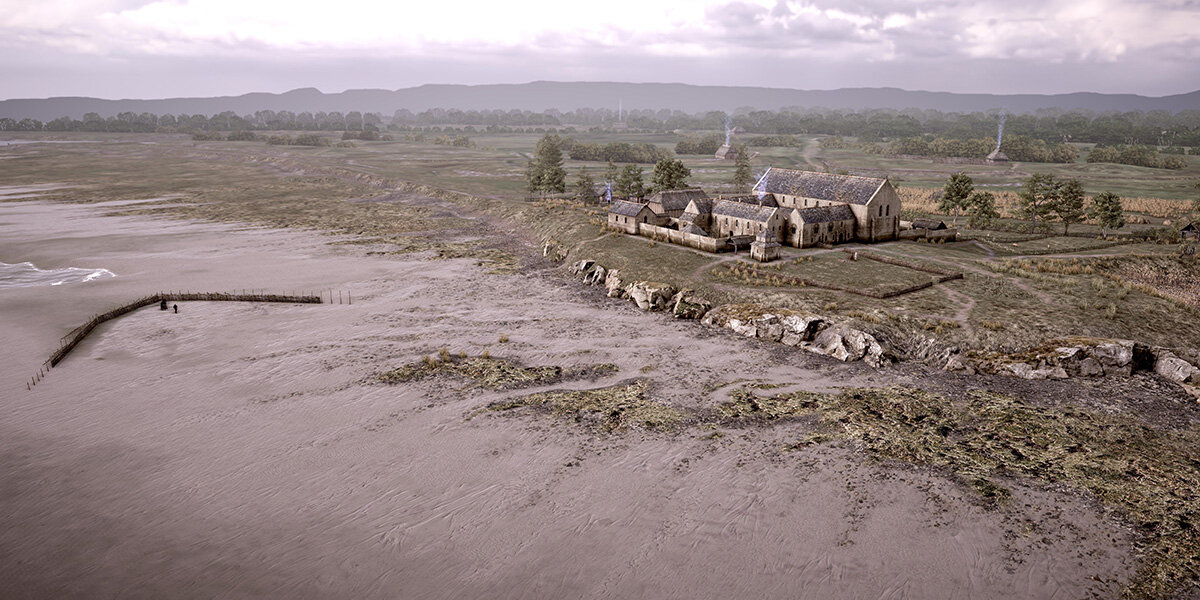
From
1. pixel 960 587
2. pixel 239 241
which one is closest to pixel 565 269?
pixel 239 241

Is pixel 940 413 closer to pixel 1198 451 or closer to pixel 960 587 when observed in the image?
pixel 1198 451

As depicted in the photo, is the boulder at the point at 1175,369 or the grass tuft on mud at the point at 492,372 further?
the grass tuft on mud at the point at 492,372

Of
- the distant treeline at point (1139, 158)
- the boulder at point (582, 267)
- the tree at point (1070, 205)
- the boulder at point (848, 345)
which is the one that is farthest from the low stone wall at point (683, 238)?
the distant treeline at point (1139, 158)

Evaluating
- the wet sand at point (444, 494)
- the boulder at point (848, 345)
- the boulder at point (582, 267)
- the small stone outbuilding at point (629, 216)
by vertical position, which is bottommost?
the wet sand at point (444, 494)

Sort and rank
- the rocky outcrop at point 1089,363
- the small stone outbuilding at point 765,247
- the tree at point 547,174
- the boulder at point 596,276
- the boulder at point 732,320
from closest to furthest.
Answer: the rocky outcrop at point 1089,363
the boulder at point 732,320
the small stone outbuilding at point 765,247
the boulder at point 596,276
the tree at point 547,174

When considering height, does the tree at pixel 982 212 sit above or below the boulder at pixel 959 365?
above

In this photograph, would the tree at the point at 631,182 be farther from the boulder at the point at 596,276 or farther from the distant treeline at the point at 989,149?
the distant treeline at the point at 989,149

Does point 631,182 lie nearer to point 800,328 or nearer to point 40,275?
point 800,328

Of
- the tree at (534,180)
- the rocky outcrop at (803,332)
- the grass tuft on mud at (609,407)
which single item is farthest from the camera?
the tree at (534,180)
